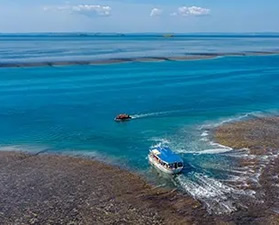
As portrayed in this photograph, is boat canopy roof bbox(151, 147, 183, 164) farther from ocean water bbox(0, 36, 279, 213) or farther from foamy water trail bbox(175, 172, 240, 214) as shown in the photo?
foamy water trail bbox(175, 172, 240, 214)

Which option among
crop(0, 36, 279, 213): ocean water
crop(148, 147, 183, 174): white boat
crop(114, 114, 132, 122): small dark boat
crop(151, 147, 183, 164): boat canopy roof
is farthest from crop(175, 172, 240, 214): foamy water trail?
crop(114, 114, 132, 122): small dark boat

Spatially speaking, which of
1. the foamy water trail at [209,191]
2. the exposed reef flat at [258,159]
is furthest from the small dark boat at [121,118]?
the foamy water trail at [209,191]

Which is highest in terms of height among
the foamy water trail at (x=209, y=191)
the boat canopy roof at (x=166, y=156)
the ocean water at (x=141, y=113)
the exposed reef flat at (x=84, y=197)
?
the boat canopy roof at (x=166, y=156)

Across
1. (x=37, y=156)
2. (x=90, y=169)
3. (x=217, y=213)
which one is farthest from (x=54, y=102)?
(x=217, y=213)

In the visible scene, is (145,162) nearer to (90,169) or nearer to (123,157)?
(123,157)

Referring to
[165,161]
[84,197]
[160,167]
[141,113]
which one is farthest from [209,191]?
[141,113]

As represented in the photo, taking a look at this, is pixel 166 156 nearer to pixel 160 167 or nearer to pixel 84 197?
pixel 160 167

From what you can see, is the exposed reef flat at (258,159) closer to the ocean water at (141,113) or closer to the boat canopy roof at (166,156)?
the ocean water at (141,113)

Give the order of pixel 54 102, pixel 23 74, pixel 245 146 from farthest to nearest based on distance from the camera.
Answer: pixel 23 74 → pixel 54 102 → pixel 245 146
